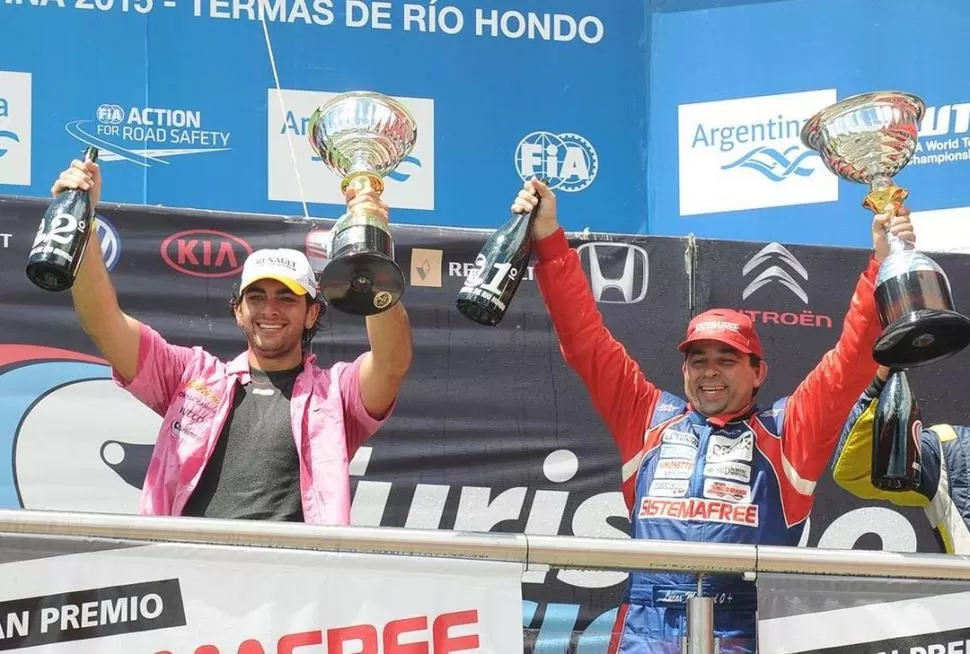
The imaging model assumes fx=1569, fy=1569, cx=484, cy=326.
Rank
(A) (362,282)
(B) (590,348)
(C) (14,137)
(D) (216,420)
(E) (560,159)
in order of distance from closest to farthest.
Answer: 1. (A) (362,282)
2. (D) (216,420)
3. (B) (590,348)
4. (C) (14,137)
5. (E) (560,159)

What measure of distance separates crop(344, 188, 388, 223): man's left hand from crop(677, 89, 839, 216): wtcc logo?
2236mm

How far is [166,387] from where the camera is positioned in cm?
348

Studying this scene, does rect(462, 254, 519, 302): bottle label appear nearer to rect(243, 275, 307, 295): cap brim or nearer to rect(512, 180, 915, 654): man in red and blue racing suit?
rect(512, 180, 915, 654): man in red and blue racing suit

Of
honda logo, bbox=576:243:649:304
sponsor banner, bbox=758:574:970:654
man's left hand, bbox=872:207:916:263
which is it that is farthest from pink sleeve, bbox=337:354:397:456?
honda logo, bbox=576:243:649:304

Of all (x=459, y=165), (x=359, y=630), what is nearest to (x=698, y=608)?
(x=359, y=630)

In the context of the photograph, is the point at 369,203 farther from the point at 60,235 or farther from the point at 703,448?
the point at 703,448

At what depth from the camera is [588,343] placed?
12.0 ft

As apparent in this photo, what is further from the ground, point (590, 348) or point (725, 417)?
point (590, 348)

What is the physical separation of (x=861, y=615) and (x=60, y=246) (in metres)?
1.68

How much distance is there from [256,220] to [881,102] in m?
1.75

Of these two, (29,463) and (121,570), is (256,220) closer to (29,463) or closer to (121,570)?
(29,463)

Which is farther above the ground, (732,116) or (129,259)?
(732,116)

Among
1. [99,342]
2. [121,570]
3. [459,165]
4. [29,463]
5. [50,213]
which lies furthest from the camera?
[459,165]

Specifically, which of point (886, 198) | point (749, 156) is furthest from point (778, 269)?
point (886, 198)
